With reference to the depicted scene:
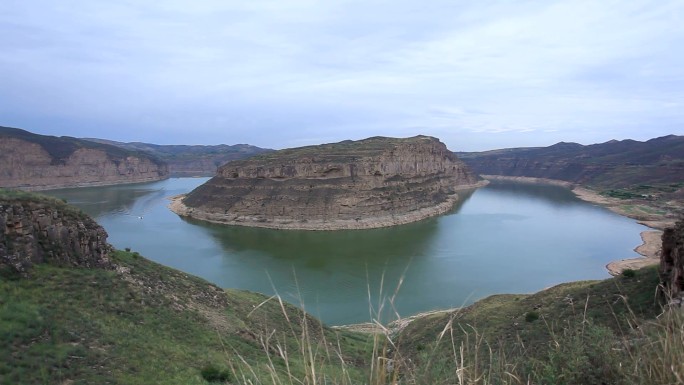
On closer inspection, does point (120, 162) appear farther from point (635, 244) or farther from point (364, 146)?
point (635, 244)

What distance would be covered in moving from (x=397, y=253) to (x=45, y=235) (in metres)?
32.5

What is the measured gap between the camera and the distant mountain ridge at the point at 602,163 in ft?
297

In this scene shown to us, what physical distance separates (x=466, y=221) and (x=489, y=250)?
19250 mm

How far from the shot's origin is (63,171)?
337 ft

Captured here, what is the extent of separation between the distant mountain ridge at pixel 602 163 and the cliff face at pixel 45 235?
99524 mm

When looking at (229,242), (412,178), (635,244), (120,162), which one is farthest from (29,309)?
(120,162)

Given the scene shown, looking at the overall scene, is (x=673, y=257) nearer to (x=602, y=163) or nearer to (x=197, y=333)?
(x=197, y=333)

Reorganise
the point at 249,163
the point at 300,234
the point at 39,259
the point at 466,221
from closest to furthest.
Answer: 1. the point at 39,259
2. the point at 300,234
3. the point at 466,221
4. the point at 249,163

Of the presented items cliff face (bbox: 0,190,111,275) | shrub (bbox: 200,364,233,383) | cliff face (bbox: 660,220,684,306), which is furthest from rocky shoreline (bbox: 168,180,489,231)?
shrub (bbox: 200,364,233,383)

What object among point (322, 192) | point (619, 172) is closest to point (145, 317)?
point (322, 192)

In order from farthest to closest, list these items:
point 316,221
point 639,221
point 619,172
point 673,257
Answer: point 619,172 < point 639,221 < point 316,221 < point 673,257

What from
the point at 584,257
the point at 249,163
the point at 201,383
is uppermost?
the point at 249,163

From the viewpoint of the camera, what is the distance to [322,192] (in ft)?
195

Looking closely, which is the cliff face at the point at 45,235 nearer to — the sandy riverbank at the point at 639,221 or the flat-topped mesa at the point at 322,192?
the sandy riverbank at the point at 639,221
